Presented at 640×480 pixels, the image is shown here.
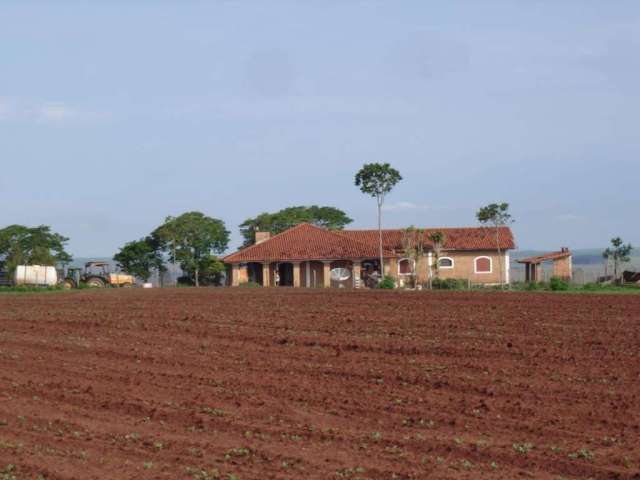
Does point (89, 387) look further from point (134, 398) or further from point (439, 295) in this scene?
point (439, 295)

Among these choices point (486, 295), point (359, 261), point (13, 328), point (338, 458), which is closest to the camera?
point (338, 458)

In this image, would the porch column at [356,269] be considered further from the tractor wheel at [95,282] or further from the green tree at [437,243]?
the tractor wheel at [95,282]

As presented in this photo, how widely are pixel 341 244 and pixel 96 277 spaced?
55.6 ft

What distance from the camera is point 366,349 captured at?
20.6 m

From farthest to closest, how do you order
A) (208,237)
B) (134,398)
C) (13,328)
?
(208,237)
(13,328)
(134,398)

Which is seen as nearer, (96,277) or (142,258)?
(96,277)

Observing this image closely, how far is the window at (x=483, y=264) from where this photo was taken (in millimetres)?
71113

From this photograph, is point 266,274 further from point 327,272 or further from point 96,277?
point 96,277

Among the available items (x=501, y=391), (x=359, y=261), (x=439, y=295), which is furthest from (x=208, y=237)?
(x=501, y=391)

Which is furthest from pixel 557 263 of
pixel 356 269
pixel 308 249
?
pixel 308 249

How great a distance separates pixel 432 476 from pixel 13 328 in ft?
60.6

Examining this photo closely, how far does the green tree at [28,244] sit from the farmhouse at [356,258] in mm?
21689

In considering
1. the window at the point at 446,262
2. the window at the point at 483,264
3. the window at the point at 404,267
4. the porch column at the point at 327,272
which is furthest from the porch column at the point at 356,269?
the window at the point at 483,264

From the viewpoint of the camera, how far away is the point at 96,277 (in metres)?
65.6
